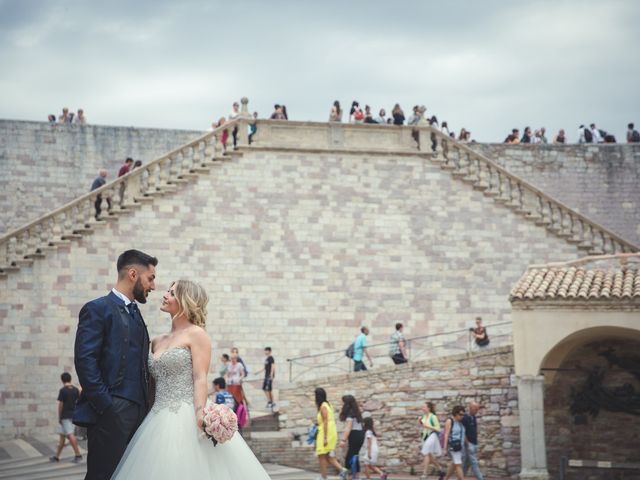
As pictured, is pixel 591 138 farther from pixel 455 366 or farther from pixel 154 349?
pixel 154 349

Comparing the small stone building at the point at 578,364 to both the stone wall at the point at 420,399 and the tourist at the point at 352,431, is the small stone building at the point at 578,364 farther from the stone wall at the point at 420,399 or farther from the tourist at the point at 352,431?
the tourist at the point at 352,431

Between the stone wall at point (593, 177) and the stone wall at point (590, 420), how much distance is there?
12.1m

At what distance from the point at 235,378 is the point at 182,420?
14.4 meters

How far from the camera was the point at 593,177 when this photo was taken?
32594 millimetres

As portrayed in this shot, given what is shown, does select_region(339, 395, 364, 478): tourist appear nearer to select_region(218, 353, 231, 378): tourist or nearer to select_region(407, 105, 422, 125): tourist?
select_region(218, 353, 231, 378): tourist

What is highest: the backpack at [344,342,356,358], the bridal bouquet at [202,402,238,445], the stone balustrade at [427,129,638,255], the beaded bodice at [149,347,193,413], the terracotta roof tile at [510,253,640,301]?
the stone balustrade at [427,129,638,255]

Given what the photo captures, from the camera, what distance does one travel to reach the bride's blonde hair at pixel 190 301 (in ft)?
23.4

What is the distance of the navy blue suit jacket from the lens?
6754 mm

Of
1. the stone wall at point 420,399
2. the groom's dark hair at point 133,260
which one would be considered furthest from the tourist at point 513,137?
the groom's dark hair at point 133,260

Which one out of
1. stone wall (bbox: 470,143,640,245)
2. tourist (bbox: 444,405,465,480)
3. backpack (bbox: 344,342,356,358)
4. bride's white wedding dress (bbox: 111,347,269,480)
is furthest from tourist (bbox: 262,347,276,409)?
bride's white wedding dress (bbox: 111,347,269,480)

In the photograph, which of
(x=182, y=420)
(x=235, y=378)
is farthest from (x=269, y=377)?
(x=182, y=420)

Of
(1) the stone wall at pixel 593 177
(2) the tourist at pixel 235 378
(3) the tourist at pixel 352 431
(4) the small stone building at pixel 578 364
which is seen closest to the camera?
(3) the tourist at pixel 352 431

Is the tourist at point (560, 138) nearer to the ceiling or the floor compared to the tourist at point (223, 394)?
nearer to the ceiling

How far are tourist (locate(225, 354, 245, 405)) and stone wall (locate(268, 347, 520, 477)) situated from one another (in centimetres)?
95
